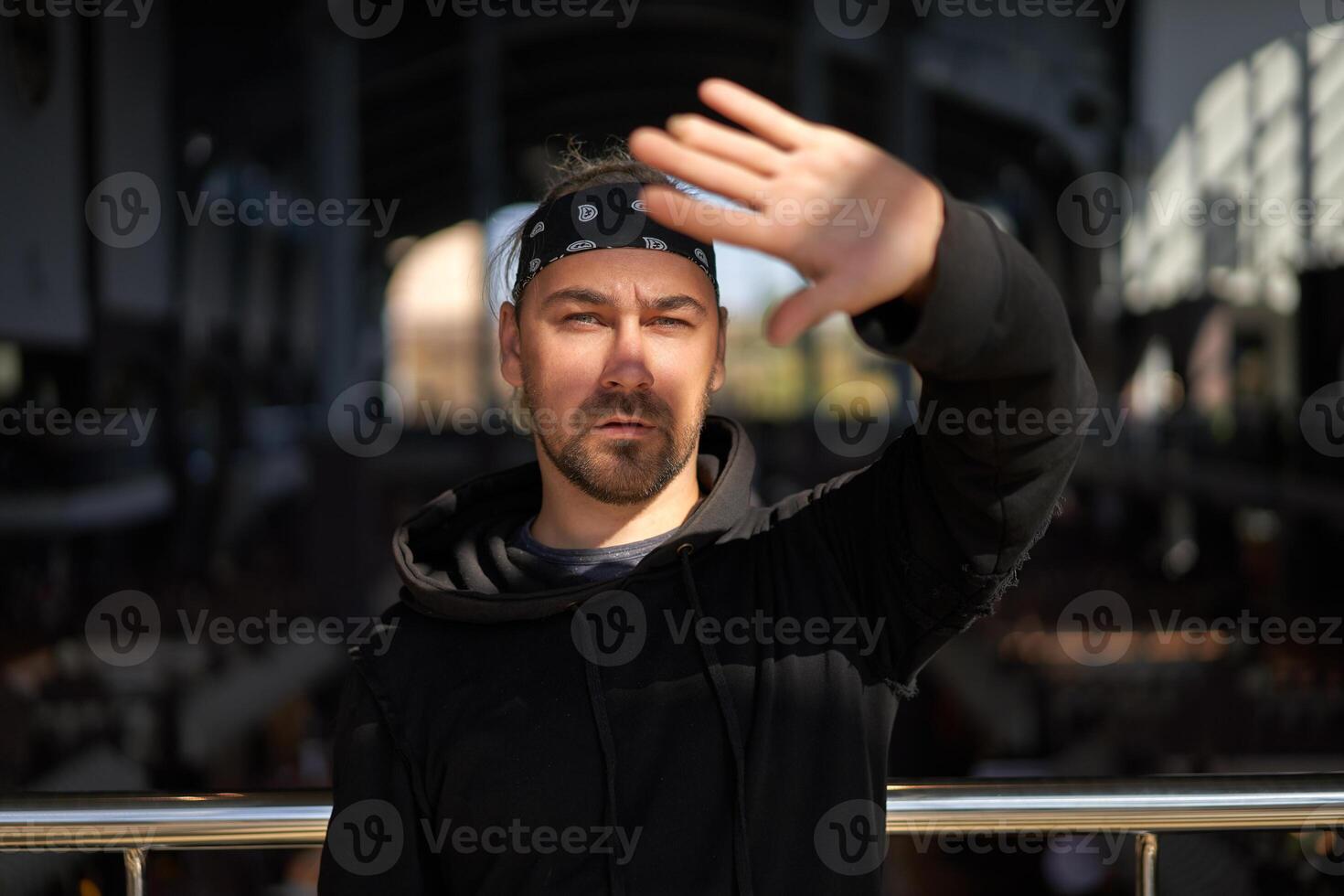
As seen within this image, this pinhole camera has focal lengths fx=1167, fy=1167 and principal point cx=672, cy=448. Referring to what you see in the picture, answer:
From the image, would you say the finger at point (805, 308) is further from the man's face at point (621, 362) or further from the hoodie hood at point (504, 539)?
the hoodie hood at point (504, 539)

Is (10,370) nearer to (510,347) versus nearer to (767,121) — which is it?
(510,347)

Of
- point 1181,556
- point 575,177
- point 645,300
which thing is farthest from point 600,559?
point 1181,556

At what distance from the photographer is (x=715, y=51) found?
82.2 feet

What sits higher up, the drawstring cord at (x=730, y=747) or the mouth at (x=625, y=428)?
the mouth at (x=625, y=428)

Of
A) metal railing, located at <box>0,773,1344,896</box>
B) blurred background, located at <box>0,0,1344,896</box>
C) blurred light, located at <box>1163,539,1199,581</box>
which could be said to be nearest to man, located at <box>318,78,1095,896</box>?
metal railing, located at <box>0,773,1344,896</box>

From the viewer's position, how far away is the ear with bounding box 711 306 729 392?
1761 millimetres

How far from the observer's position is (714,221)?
116cm

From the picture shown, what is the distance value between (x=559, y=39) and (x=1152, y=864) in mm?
23745

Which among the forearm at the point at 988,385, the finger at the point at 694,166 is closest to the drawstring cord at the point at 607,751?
the forearm at the point at 988,385

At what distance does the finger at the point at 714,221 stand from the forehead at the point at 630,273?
0.47m

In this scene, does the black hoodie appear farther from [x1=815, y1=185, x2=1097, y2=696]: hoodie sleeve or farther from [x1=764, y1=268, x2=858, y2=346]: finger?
[x1=764, y1=268, x2=858, y2=346]: finger

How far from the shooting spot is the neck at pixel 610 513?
5.77 ft

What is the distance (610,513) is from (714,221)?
2.29ft

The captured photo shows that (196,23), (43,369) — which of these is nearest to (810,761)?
(43,369)
